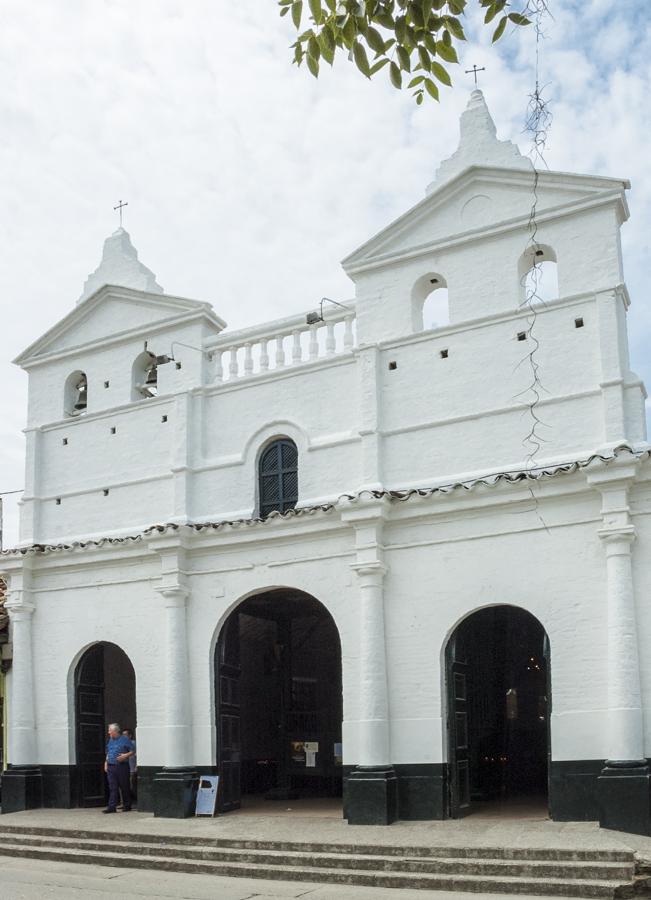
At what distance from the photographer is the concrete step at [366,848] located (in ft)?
35.2

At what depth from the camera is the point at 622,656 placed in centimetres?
1238

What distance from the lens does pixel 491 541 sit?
1378cm

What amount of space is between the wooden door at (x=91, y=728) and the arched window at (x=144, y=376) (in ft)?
14.0

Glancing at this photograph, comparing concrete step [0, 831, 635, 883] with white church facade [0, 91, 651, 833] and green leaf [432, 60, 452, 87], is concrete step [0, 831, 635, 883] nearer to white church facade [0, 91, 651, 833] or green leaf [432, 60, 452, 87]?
white church facade [0, 91, 651, 833]

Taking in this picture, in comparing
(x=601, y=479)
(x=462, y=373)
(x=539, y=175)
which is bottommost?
(x=601, y=479)

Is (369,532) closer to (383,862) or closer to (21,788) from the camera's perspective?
(383,862)

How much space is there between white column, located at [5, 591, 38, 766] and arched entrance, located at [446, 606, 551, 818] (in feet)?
22.9

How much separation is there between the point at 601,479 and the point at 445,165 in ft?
17.9

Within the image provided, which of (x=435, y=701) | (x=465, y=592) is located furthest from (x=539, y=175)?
(x=435, y=701)

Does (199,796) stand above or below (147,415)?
below

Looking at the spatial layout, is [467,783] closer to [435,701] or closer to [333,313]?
[435,701]

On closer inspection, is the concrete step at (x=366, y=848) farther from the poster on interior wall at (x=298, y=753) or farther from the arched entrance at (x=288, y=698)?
the poster on interior wall at (x=298, y=753)

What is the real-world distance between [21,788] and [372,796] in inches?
250

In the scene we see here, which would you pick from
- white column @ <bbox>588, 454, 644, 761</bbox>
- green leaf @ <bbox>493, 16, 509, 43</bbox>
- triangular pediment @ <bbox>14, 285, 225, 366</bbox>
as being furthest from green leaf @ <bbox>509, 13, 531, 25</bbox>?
triangular pediment @ <bbox>14, 285, 225, 366</bbox>
